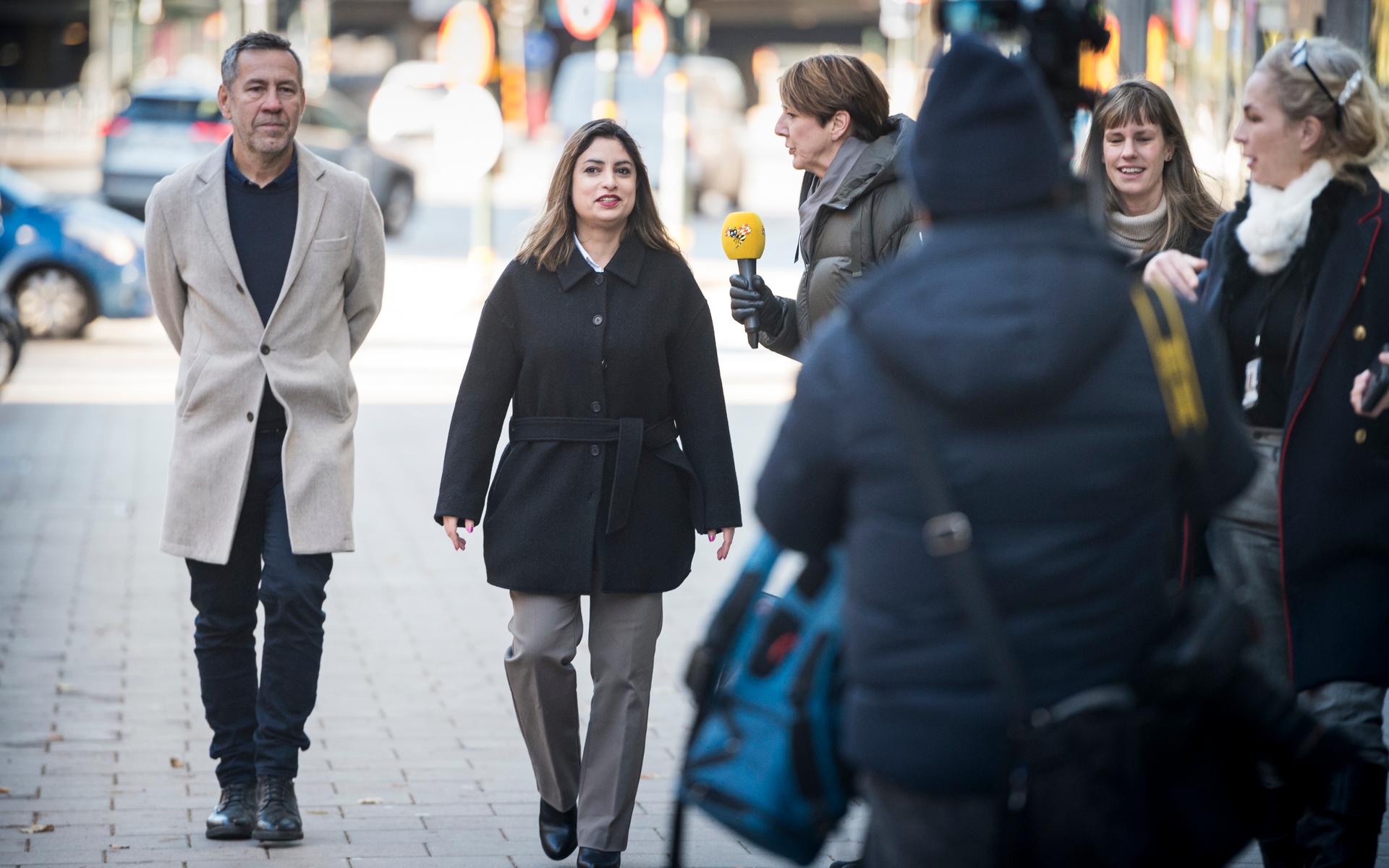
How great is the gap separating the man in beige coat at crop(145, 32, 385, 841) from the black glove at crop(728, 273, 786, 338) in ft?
3.69

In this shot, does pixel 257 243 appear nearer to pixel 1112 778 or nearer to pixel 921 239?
pixel 921 239

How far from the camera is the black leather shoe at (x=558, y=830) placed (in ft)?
16.1

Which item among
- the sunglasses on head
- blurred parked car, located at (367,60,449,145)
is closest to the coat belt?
the sunglasses on head

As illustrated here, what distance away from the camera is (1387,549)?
157 inches

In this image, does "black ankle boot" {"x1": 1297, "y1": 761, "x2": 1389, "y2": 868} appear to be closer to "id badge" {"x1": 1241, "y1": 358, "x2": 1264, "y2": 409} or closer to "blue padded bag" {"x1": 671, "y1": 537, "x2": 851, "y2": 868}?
"id badge" {"x1": 1241, "y1": 358, "x2": 1264, "y2": 409}

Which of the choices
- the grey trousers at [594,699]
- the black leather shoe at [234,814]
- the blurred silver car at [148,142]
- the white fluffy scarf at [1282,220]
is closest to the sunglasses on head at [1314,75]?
the white fluffy scarf at [1282,220]

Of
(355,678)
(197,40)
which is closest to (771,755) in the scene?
(355,678)

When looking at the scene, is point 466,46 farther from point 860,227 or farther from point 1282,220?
point 1282,220

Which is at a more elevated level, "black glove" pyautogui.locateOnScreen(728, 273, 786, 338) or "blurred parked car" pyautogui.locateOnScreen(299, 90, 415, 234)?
"black glove" pyautogui.locateOnScreen(728, 273, 786, 338)

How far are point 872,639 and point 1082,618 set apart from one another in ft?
0.96

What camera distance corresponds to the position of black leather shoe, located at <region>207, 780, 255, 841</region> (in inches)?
199

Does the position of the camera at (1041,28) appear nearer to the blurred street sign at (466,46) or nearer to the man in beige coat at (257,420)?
the man in beige coat at (257,420)

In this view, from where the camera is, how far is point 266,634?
16.7 ft

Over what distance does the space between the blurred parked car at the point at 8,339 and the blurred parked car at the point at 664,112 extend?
50.6 ft
